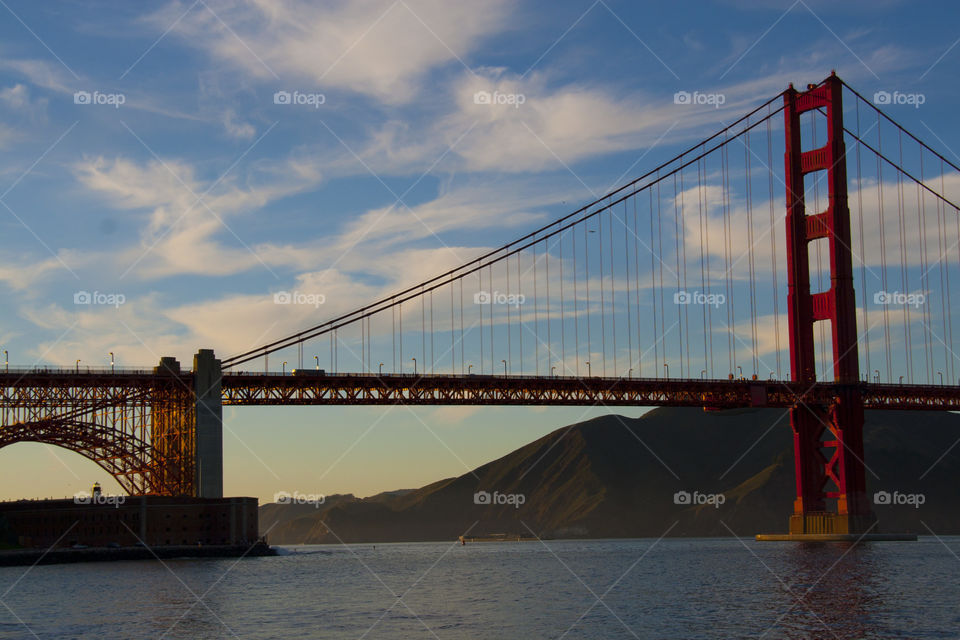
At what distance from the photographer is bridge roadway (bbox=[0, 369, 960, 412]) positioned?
10375 centimetres

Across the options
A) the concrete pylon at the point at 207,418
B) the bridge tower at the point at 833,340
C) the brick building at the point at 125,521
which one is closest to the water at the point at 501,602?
the brick building at the point at 125,521

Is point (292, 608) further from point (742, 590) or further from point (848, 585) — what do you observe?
point (848, 585)

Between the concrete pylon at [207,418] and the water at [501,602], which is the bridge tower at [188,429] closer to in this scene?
the concrete pylon at [207,418]

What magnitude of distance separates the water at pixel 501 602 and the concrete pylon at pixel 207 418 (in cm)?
1222

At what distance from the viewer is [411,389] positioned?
10762cm

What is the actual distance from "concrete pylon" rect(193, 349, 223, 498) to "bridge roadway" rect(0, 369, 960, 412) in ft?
5.91

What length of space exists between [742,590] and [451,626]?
21.1m

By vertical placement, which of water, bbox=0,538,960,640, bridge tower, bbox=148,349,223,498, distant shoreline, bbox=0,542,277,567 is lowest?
distant shoreline, bbox=0,542,277,567

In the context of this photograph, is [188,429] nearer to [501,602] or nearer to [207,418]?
[207,418]

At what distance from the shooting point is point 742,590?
65.2 meters

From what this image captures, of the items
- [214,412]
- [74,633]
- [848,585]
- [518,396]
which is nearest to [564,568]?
[518,396]

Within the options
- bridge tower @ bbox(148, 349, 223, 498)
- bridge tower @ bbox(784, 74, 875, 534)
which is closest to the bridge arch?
bridge tower @ bbox(148, 349, 223, 498)

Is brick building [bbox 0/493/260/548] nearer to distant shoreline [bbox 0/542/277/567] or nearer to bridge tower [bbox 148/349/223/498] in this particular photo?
distant shoreline [bbox 0/542/277/567]

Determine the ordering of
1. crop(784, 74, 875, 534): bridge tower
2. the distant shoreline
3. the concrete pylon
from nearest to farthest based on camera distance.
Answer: the distant shoreline, the concrete pylon, crop(784, 74, 875, 534): bridge tower
